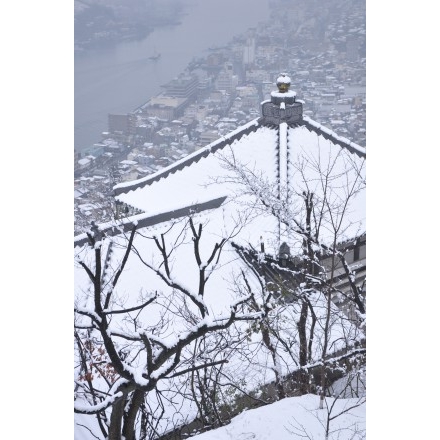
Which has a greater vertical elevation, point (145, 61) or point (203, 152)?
point (145, 61)

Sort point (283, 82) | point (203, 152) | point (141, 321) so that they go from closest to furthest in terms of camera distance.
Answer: point (141, 321) → point (283, 82) → point (203, 152)

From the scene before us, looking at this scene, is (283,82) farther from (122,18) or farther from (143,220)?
(143,220)

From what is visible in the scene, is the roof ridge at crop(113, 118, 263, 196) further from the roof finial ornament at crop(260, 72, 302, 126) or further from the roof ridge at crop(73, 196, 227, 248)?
the roof ridge at crop(73, 196, 227, 248)

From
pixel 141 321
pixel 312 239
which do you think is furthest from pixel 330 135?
pixel 141 321

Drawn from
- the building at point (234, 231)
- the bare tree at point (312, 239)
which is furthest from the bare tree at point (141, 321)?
the bare tree at point (312, 239)

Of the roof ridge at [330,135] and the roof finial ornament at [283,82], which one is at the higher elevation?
the roof finial ornament at [283,82]

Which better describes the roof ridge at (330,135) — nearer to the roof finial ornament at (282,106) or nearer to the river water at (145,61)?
the roof finial ornament at (282,106)
